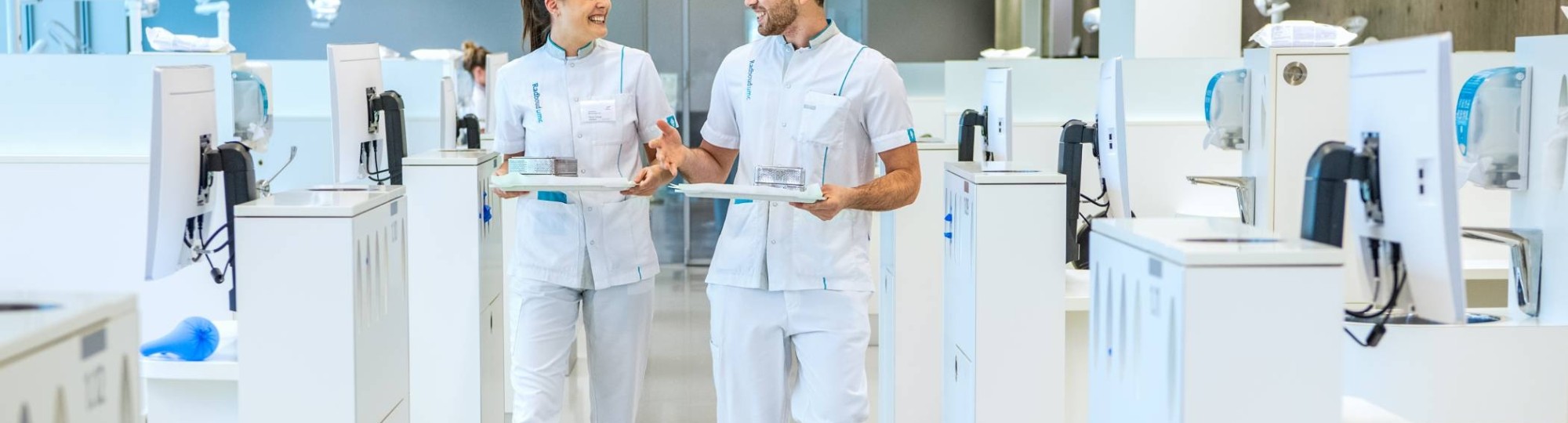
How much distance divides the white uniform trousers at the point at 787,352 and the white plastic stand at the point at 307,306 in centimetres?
78

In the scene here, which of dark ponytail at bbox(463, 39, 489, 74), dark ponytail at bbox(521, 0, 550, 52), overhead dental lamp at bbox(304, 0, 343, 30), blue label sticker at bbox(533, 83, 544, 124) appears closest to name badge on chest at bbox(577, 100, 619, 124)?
blue label sticker at bbox(533, 83, 544, 124)

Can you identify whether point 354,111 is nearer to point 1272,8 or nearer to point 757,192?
point 757,192

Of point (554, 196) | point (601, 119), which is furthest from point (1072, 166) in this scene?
point (554, 196)

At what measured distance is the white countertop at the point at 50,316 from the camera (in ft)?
4.68

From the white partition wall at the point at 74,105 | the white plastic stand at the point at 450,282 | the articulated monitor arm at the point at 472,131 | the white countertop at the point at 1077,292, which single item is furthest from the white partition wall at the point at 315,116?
the white countertop at the point at 1077,292

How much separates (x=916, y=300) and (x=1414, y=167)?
6.65ft

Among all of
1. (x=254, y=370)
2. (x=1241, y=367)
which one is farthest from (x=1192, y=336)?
(x=254, y=370)

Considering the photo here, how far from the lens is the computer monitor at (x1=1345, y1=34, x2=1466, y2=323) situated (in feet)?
6.66

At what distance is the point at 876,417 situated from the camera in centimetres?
484

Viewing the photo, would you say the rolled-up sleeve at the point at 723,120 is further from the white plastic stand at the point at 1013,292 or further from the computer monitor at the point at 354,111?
the computer monitor at the point at 354,111

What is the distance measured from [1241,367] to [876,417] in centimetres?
303

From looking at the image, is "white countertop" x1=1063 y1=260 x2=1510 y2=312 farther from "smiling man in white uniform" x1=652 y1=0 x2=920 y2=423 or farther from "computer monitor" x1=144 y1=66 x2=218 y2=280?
"computer monitor" x1=144 y1=66 x2=218 y2=280

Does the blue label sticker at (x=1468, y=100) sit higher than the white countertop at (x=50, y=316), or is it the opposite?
the blue label sticker at (x=1468, y=100)

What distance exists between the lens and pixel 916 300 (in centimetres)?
401
